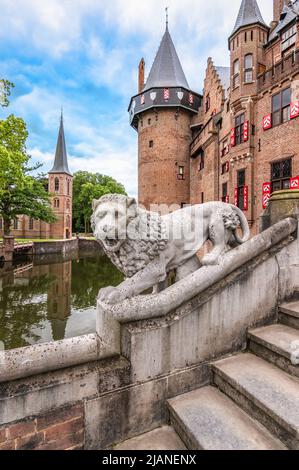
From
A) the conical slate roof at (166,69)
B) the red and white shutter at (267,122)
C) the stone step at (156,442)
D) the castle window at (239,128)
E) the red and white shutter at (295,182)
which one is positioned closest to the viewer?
the stone step at (156,442)

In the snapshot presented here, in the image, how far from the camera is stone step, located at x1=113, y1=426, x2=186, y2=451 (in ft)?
5.65

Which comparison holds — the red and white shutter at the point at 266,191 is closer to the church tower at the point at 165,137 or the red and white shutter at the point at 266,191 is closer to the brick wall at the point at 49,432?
the church tower at the point at 165,137

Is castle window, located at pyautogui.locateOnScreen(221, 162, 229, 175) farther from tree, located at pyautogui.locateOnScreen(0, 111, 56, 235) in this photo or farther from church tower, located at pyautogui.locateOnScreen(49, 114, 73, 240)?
church tower, located at pyautogui.locateOnScreen(49, 114, 73, 240)

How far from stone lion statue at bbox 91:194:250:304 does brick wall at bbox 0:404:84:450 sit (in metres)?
0.77

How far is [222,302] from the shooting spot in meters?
2.21

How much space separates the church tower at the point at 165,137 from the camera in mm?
25203

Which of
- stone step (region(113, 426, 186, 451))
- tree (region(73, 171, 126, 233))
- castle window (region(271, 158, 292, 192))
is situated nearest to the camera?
stone step (region(113, 426, 186, 451))

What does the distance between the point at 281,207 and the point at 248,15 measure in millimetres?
19603

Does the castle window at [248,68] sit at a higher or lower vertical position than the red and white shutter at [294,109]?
higher

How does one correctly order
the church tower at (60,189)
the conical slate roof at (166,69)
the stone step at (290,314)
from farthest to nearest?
the church tower at (60,189) < the conical slate roof at (166,69) < the stone step at (290,314)

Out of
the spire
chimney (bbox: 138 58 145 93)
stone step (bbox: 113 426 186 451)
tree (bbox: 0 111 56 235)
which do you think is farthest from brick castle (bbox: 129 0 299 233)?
the spire

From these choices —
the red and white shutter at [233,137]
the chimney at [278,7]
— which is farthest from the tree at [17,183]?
the chimney at [278,7]

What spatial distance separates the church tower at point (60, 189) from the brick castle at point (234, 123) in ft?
78.6

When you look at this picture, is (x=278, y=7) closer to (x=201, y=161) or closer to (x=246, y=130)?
(x=246, y=130)
